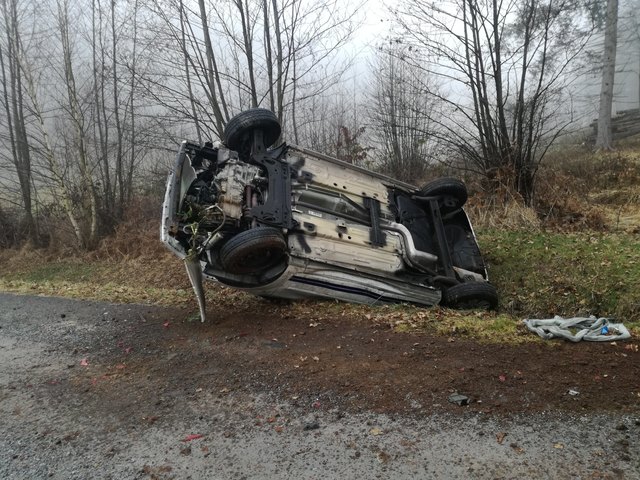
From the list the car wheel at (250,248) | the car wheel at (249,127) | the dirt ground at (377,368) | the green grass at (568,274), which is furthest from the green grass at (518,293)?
the car wheel at (249,127)

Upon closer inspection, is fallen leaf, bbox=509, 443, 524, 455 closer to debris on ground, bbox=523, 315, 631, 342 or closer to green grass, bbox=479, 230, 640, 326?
debris on ground, bbox=523, 315, 631, 342

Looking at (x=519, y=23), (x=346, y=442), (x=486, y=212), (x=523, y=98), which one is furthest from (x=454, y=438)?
(x=519, y=23)

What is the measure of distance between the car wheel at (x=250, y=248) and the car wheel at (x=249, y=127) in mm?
1388

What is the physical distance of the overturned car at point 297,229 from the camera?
5.02 meters

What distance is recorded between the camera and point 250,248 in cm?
472

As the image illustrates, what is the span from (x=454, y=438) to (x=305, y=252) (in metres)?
2.91

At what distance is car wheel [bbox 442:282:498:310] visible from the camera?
5820 mm

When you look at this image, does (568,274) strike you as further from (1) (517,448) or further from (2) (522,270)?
(1) (517,448)

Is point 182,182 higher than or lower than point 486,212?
higher

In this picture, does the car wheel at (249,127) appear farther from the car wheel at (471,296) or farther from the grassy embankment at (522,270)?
the car wheel at (471,296)

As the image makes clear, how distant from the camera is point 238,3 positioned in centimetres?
1043

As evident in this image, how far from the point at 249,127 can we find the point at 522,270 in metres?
4.56

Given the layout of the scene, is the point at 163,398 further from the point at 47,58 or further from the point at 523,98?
the point at 47,58

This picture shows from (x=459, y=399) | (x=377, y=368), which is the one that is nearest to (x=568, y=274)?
(x=377, y=368)
